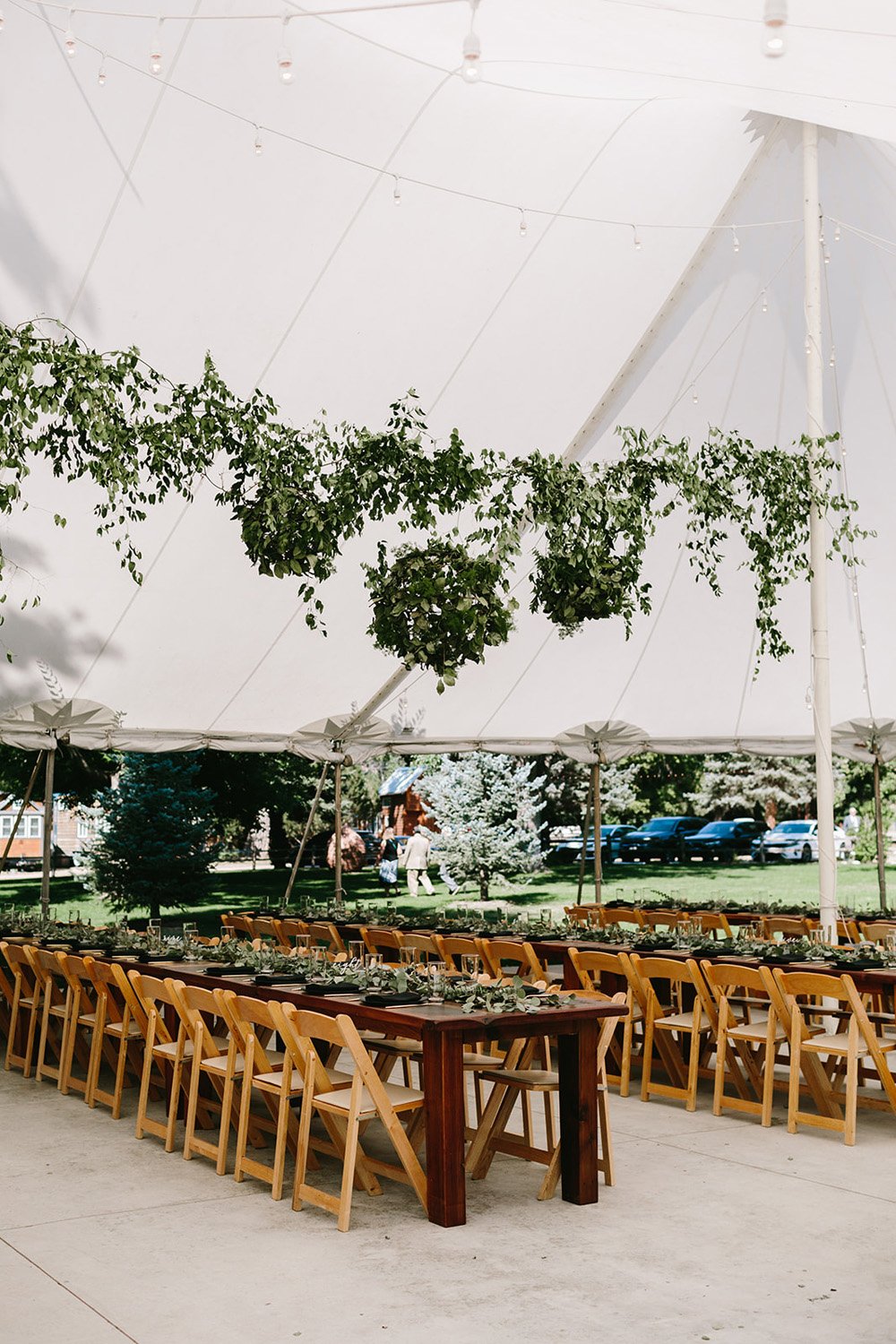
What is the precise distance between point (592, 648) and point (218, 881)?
15223mm

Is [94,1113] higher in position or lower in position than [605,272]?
lower

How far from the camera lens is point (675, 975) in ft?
22.8

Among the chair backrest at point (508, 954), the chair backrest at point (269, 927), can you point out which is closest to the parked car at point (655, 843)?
the chair backrest at point (269, 927)

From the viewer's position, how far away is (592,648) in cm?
1220

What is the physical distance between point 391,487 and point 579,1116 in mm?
3884

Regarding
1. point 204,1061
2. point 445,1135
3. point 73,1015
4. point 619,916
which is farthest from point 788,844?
point 445,1135

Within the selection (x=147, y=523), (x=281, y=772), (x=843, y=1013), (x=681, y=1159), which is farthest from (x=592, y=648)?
(x=281, y=772)

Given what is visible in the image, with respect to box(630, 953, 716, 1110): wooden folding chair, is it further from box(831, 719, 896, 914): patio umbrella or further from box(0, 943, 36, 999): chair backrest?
box(831, 719, 896, 914): patio umbrella

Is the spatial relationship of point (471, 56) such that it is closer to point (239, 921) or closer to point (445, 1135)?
point (445, 1135)

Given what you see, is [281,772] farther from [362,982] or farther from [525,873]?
[362,982]

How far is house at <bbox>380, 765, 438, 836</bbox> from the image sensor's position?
2883 cm

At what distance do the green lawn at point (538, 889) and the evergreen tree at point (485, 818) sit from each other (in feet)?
2.39

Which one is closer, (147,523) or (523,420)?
(147,523)

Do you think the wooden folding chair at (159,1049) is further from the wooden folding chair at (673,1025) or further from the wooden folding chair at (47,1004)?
the wooden folding chair at (673,1025)
